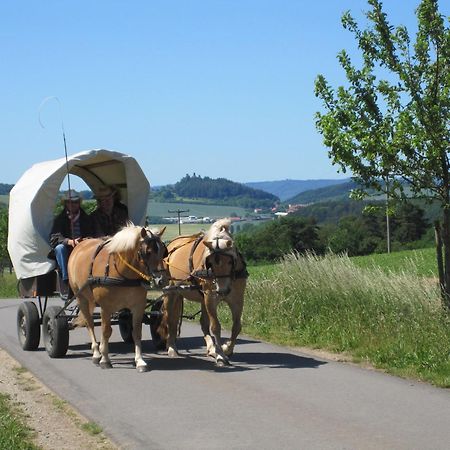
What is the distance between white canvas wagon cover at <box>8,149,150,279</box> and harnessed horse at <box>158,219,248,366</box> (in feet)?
5.87

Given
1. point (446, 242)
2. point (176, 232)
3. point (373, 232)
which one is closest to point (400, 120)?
point (446, 242)

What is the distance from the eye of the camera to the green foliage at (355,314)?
10.5 m

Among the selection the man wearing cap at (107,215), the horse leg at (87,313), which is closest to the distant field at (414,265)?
the man wearing cap at (107,215)

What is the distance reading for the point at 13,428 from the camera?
291 inches

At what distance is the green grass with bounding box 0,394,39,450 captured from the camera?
680 cm

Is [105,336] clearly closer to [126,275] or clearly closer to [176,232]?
[126,275]

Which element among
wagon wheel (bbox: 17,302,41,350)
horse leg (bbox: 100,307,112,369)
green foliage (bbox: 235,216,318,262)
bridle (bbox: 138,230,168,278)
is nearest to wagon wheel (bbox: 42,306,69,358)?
wagon wheel (bbox: 17,302,41,350)

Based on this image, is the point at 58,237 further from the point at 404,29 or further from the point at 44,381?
the point at 404,29

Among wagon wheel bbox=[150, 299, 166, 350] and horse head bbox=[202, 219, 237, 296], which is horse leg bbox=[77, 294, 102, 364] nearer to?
wagon wheel bbox=[150, 299, 166, 350]

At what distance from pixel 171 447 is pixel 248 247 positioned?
8251cm

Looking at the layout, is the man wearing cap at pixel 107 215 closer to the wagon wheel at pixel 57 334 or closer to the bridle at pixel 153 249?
the wagon wheel at pixel 57 334

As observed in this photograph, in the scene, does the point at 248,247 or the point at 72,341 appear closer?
the point at 72,341

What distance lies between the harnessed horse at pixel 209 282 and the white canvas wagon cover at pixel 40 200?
1.79 m

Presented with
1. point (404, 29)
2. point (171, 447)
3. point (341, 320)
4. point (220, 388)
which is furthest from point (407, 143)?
point (171, 447)
